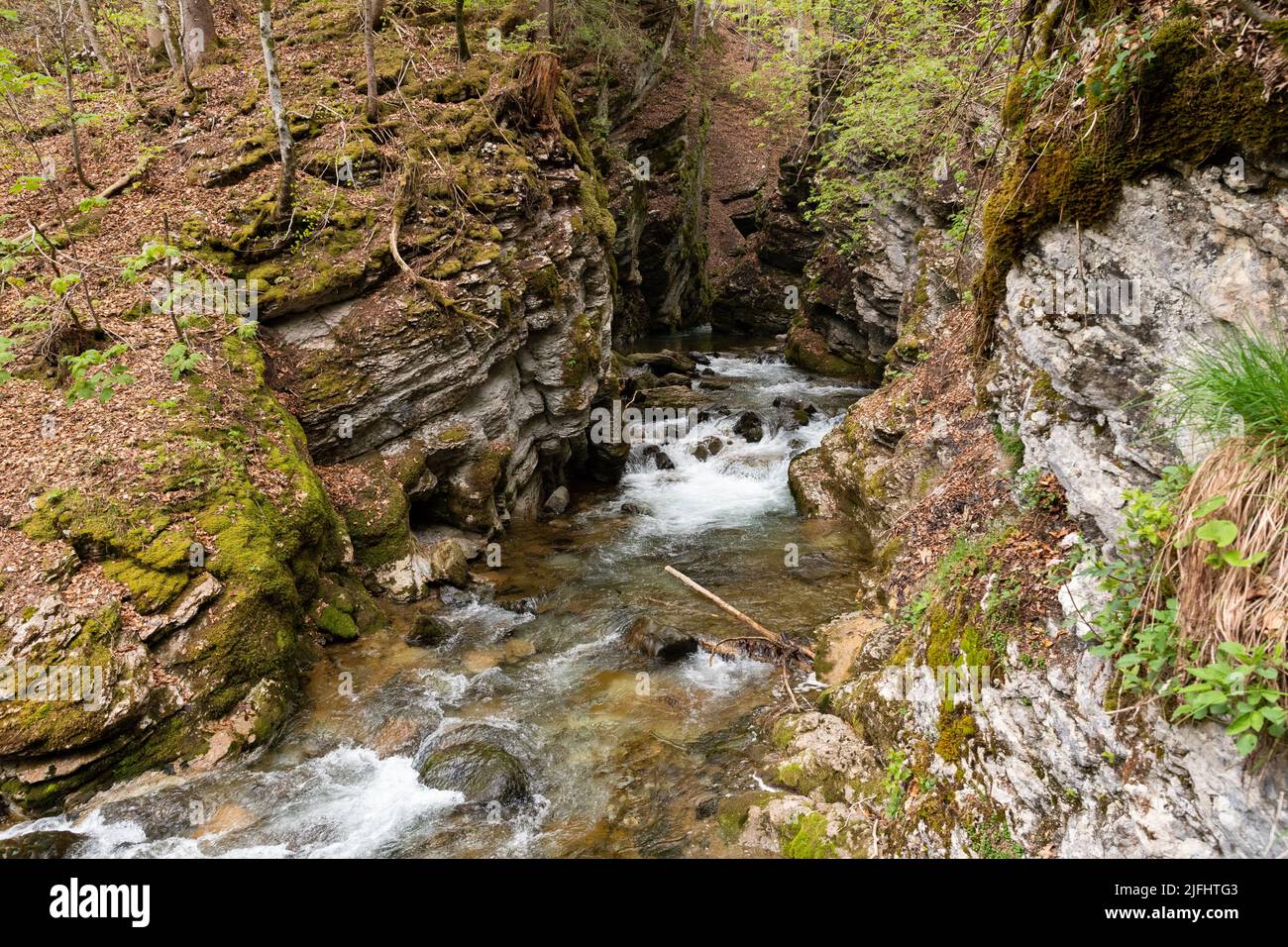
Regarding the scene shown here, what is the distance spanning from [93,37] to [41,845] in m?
19.2

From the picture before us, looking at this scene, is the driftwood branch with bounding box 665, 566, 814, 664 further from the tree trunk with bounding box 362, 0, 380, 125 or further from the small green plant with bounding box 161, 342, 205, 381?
the tree trunk with bounding box 362, 0, 380, 125

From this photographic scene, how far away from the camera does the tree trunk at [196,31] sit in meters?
14.6

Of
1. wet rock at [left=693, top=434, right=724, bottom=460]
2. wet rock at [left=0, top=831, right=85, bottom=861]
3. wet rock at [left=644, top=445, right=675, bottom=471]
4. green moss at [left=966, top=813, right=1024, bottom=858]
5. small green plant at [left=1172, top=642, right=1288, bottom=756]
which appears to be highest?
small green plant at [left=1172, top=642, right=1288, bottom=756]

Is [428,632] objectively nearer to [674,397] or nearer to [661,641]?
[661,641]

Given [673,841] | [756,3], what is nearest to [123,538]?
[673,841]

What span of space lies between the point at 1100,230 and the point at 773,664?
20.9ft

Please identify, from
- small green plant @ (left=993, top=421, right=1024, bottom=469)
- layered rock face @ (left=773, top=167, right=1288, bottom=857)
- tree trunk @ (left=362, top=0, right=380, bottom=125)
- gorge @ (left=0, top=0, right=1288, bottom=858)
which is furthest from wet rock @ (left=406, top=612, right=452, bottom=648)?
tree trunk @ (left=362, top=0, right=380, bottom=125)

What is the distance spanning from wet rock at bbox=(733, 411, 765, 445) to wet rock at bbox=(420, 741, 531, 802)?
500 inches

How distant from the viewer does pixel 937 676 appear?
531 centimetres

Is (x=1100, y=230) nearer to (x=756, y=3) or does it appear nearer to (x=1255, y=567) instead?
(x=1255, y=567)

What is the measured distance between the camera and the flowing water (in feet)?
20.7

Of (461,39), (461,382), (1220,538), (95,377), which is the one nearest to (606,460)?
(461,382)

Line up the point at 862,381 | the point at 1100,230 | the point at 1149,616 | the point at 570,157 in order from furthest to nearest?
the point at 862,381 → the point at 570,157 → the point at 1100,230 → the point at 1149,616
